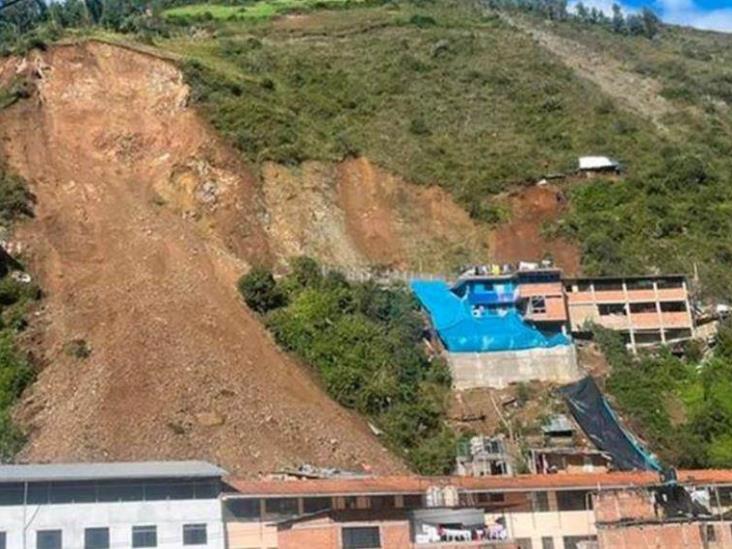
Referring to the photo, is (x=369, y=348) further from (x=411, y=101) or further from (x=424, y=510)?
(x=411, y=101)

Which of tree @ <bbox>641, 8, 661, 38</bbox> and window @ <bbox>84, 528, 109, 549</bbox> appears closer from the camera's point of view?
window @ <bbox>84, 528, 109, 549</bbox>

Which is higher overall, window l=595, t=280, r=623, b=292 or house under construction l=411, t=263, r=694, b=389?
window l=595, t=280, r=623, b=292

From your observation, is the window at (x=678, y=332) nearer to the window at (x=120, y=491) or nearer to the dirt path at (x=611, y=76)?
the dirt path at (x=611, y=76)

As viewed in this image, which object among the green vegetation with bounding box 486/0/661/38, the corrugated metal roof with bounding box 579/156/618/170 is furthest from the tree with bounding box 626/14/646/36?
the corrugated metal roof with bounding box 579/156/618/170

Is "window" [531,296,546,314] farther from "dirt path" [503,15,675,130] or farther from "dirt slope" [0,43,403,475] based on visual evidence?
"dirt path" [503,15,675,130]

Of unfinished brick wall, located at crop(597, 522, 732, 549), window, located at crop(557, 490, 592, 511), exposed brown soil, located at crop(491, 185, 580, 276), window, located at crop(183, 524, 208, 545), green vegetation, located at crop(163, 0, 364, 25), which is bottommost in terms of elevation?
unfinished brick wall, located at crop(597, 522, 732, 549)

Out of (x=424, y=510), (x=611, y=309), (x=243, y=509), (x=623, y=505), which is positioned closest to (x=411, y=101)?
(x=611, y=309)
